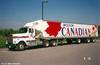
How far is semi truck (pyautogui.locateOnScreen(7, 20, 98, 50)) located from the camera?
20.9 meters

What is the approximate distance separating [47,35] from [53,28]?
5.26 feet

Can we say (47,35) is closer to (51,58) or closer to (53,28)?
(53,28)

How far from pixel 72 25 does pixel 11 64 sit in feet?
66.1

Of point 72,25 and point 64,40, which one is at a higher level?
point 72,25

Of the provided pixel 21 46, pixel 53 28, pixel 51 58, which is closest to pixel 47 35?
pixel 53 28

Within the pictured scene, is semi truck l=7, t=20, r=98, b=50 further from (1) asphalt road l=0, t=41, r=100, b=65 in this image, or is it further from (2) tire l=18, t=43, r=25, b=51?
(1) asphalt road l=0, t=41, r=100, b=65

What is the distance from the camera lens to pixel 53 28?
2606 centimetres

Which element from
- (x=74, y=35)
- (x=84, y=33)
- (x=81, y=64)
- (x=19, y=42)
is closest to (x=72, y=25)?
(x=74, y=35)

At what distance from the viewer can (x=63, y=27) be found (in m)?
27.8

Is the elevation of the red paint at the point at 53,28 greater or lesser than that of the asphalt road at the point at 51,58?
greater

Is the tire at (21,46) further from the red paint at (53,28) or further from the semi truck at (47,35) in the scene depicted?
the red paint at (53,28)

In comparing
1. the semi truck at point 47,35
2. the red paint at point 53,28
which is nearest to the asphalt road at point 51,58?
the semi truck at point 47,35

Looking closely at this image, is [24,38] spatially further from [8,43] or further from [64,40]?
[64,40]

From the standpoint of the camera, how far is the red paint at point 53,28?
25297 millimetres
